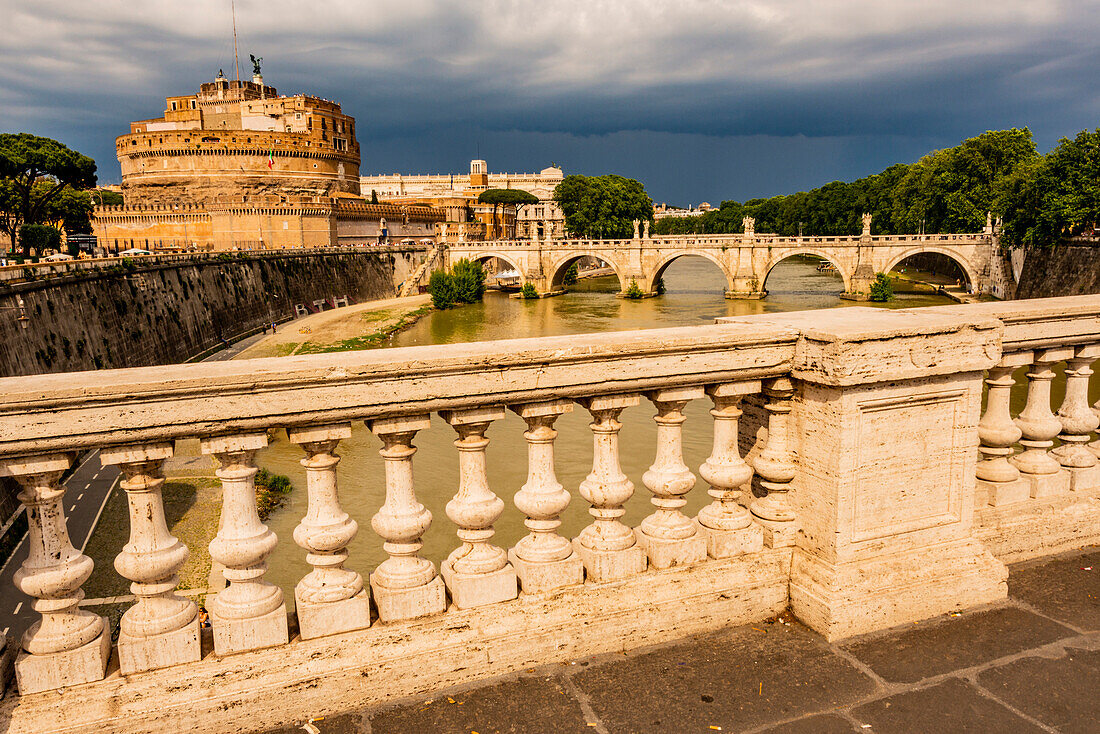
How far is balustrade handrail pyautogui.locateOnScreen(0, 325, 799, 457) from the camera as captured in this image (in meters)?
2.17

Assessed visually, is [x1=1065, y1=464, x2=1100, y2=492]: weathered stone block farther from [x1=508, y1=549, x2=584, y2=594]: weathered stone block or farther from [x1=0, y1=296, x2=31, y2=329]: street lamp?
[x1=0, y1=296, x2=31, y2=329]: street lamp

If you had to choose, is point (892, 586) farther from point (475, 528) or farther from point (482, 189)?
point (482, 189)

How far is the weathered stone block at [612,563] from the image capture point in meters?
2.91

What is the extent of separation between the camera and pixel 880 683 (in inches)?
104

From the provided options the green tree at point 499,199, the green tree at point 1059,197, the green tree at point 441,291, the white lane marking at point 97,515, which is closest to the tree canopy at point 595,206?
the green tree at point 499,199

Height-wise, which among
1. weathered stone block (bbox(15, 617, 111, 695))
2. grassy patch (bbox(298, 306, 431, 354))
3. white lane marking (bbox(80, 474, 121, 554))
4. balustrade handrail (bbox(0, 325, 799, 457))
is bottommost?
white lane marking (bbox(80, 474, 121, 554))

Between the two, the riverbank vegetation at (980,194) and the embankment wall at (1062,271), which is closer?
the embankment wall at (1062,271)

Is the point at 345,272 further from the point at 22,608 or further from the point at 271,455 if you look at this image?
the point at 22,608

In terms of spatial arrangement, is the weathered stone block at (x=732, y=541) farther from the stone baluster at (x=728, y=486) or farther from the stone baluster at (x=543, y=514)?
the stone baluster at (x=543, y=514)

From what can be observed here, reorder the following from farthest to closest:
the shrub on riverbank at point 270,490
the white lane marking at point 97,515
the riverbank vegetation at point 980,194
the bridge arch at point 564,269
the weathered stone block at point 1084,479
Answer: the bridge arch at point 564,269 → the riverbank vegetation at point 980,194 → the shrub on riverbank at point 270,490 → the white lane marking at point 97,515 → the weathered stone block at point 1084,479

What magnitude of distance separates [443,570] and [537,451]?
58 cm

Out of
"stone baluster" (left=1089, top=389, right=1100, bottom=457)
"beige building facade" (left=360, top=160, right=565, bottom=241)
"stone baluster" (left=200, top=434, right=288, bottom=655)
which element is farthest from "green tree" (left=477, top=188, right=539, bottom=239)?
"stone baluster" (left=200, top=434, right=288, bottom=655)

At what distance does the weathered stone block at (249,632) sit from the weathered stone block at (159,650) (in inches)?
2.6

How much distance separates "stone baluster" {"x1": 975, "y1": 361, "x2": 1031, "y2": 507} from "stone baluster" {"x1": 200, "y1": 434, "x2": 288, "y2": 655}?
3.29 meters
